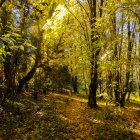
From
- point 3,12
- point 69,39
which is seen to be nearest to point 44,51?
point 69,39

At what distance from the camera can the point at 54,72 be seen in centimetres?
1030

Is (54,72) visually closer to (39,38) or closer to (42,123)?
(39,38)

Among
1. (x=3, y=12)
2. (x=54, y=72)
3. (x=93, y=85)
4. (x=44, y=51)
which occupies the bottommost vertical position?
(x=93, y=85)

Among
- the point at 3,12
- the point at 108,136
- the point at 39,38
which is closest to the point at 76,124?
the point at 108,136

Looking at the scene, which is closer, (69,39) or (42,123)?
(42,123)

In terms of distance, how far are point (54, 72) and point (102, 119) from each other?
6.62m

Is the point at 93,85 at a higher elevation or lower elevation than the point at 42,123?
higher

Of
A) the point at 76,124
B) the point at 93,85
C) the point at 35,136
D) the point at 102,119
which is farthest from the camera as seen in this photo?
the point at 93,85

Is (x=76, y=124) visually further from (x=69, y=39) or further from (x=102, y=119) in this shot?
(x=69, y=39)

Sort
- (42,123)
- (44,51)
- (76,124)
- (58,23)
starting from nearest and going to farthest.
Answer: (42,123), (76,124), (58,23), (44,51)

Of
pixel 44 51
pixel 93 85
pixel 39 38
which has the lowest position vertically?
pixel 93 85

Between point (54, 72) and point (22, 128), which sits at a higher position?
point (54, 72)

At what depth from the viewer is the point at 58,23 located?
570 centimetres

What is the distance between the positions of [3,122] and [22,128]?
2.97 feet
